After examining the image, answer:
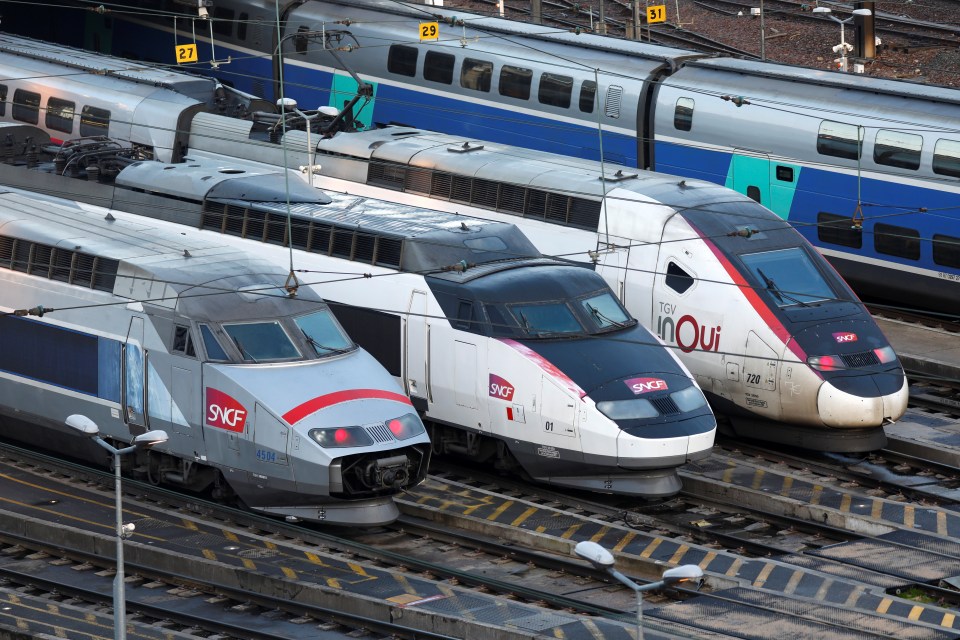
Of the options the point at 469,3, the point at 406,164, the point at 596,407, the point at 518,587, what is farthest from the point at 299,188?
the point at 469,3

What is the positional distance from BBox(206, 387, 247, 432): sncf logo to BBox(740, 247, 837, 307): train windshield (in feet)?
31.8

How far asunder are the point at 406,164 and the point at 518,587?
12.5 metres

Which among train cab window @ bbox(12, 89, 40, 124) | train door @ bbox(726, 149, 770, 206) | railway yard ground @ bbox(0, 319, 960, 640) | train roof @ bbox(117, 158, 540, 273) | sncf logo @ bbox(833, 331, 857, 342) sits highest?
train door @ bbox(726, 149, 770, 206)

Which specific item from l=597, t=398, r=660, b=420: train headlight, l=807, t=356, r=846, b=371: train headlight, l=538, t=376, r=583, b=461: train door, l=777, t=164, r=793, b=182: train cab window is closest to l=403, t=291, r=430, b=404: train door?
l=538, t=376, r=583, b=461: train door

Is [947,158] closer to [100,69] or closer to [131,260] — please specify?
[131,260]

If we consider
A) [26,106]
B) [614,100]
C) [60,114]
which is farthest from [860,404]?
[26,106]

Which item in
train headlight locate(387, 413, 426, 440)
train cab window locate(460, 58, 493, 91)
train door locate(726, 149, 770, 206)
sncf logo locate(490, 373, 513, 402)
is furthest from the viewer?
train cab window locate(460, 58, 493, 91)

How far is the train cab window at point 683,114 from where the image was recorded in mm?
39938

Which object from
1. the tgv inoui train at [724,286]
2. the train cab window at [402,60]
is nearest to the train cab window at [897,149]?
the tgv inoui train at [724,286]

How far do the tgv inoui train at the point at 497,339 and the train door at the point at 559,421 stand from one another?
0.02 m

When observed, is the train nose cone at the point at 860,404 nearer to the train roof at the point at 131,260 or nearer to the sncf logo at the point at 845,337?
the sncf logo at the point at 845,337

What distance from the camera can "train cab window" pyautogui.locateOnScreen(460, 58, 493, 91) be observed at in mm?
44125

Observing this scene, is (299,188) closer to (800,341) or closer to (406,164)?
(406,164)

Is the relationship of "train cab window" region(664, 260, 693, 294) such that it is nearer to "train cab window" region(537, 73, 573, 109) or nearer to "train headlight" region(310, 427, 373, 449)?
"train headlight" region(310, 427, 373, 449)
